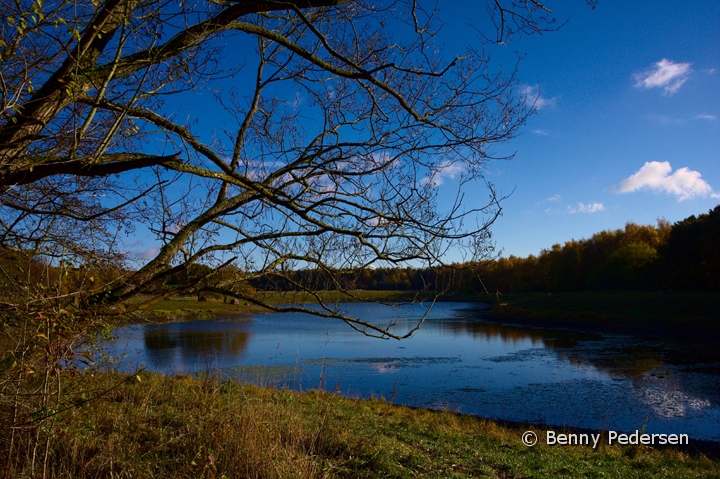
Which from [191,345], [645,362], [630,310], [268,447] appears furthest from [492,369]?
[630,310]

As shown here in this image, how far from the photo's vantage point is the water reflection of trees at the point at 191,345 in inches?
729

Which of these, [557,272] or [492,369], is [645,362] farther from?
[557,272]

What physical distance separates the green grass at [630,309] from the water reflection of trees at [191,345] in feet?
45.6

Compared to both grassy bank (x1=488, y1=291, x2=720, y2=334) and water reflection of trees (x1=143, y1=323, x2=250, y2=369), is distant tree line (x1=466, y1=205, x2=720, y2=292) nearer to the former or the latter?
grassy bank (x1=488, y1=291, x2=720, y2=334)

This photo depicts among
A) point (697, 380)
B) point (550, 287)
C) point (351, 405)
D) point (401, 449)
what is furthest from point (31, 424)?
point (550, 287)

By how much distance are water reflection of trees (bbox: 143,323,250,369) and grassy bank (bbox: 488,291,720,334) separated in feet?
51.0

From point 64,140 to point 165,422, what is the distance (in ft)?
12.9

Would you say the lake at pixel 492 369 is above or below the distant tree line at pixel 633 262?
below

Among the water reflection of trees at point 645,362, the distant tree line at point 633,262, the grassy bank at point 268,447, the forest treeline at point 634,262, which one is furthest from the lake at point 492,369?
the distant tree line at point 633,262

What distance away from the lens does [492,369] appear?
18.1 meters

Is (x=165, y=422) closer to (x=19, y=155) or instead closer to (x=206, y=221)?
(x=206, y=221)

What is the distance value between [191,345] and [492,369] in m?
14.7

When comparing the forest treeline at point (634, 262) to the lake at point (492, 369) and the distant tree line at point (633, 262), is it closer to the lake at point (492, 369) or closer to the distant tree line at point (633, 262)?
the distant tree line at point (633, 262)

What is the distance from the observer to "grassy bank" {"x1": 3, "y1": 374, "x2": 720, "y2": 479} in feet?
12.2
